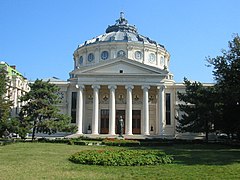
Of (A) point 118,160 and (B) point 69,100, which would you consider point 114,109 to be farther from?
(A) point 118,160

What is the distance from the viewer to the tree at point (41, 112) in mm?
41094

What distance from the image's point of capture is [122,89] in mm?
55500

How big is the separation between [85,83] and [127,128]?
1056 centimetres

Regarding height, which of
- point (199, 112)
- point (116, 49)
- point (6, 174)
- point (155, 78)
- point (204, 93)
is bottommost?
point (6, 174)

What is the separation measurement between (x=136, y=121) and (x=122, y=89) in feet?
21.5

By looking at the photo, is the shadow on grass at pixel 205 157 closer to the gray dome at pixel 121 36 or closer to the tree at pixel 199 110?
the tree at pixel 199 110

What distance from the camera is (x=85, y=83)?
52094 mm

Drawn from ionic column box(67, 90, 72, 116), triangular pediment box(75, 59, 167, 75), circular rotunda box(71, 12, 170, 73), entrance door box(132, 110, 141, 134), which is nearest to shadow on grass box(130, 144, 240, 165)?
triangular pediment box(75, 59, 167, 75)

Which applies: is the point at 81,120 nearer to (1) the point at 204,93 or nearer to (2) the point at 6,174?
(1) the point at 204,93

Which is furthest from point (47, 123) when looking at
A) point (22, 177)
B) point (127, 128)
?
point (22, 177)

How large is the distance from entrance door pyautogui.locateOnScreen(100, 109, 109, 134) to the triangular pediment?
8.32m

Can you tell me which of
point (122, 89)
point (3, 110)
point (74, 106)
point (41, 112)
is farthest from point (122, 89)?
point (3, 110)

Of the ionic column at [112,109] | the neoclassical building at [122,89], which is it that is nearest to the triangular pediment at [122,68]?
the neoclassical building at [122,89]

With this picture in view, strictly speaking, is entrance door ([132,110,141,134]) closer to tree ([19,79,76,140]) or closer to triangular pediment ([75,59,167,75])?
triangular pediment ([75,59,167,75])
